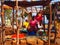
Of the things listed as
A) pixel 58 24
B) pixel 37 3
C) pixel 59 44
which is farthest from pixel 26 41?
pixel 37 3

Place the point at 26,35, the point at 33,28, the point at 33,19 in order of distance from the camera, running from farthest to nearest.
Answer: the point at 26,35
the point at 33,28
the point at 33,19

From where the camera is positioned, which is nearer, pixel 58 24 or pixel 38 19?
pixel 38 19

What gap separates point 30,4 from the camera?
325 centimetres

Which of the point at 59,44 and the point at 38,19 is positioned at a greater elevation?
the point at 38,19

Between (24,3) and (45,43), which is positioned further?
(45,43)

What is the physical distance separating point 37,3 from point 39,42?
160 cm

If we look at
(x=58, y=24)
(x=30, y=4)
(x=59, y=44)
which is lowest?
(x=59, y=44)

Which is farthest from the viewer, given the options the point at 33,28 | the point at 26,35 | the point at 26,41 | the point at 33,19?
the point at 26,35

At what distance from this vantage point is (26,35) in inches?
219

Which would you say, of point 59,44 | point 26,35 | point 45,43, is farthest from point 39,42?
point 26,35

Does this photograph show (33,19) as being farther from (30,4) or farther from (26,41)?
(26,41)

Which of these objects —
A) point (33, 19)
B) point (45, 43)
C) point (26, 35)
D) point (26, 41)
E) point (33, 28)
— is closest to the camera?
point (33, 19)

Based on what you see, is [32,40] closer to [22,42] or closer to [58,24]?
[22,42]

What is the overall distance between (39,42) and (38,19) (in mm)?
1134
